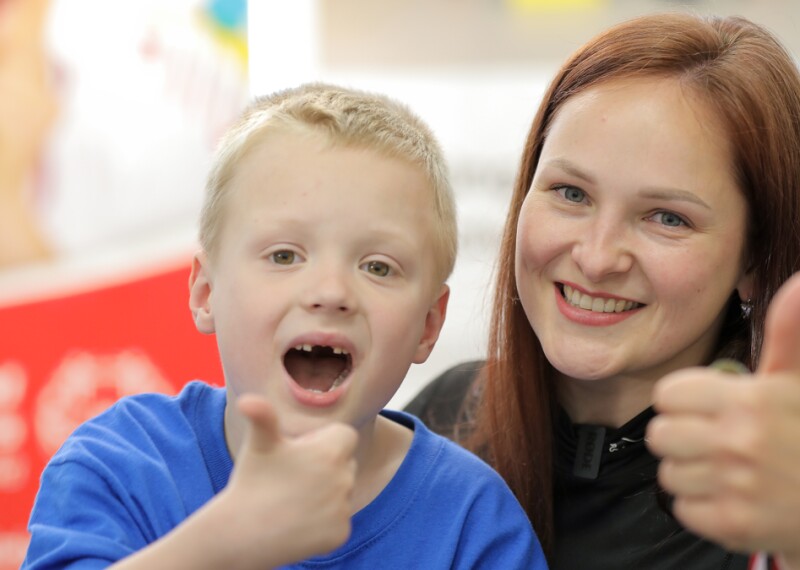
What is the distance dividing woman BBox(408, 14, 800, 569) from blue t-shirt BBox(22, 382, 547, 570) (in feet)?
0.74

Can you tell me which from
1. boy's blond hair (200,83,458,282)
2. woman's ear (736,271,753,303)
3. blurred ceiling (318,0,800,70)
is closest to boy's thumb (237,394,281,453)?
boy's blond hair (200,83,458,282)

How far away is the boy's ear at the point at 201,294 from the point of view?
54.4 inches

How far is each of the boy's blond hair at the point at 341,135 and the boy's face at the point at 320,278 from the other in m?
0.02

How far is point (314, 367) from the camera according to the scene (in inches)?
52.7

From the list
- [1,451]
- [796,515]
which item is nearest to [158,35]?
[1,451]

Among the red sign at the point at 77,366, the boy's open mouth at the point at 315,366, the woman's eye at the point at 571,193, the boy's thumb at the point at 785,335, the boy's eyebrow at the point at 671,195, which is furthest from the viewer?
the red sign at the point at 77,366

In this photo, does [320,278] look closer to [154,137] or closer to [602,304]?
[602,304]

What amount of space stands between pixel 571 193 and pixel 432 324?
31 centimetres

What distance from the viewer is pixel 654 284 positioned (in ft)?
4.93

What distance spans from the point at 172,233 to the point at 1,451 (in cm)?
90

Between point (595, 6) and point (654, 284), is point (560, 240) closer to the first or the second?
point (654, 284)

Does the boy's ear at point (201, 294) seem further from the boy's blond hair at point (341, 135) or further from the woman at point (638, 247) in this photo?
the woman at point (638, 247)

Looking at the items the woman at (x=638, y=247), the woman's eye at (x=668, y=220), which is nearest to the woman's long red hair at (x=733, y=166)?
the woman at (x=638, y=247)

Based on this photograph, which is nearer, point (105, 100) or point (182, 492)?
point (182, 492)
